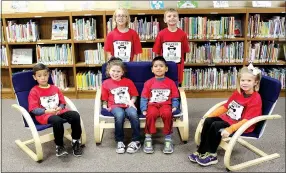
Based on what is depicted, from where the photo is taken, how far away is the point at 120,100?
3.34 metres

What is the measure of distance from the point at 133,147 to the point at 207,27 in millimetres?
2209

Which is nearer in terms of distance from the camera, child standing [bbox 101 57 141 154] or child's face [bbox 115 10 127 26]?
child standing [bbox 101 57 141 154]

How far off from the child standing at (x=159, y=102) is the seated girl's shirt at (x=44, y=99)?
83 centimetres

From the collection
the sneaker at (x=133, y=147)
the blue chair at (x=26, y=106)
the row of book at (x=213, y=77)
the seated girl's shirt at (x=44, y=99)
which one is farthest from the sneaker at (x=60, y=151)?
the row of book at (x=213, y=77)

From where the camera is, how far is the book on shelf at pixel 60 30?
15.3ft

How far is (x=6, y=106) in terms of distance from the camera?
4586 millimetres

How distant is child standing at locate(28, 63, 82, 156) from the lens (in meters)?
3.08

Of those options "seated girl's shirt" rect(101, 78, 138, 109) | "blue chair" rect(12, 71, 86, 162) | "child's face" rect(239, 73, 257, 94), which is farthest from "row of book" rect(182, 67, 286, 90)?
"blue chair" rect(12, 71, 86, 162)

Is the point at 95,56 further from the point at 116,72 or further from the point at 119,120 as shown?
the point at 119,120

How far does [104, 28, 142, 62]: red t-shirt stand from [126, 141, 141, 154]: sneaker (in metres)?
1.10

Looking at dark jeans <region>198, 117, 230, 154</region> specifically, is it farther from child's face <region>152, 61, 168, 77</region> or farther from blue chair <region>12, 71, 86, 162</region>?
blue chair <region>12, 71, 86, 162</region>

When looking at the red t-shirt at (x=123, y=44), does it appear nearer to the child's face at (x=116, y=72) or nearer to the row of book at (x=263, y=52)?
the child's face at (x=116, y=72)

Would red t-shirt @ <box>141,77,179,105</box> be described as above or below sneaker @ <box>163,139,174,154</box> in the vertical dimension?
above

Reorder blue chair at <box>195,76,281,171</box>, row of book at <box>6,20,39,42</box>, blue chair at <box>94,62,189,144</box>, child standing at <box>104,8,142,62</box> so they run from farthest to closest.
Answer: row of book at <box>6,20,39,42</box>
child standing at <box>104,8,142,62</box>
blue chair at <box>94,62,189,144</box>
blue chair at <box>195,76,281,171</box>
